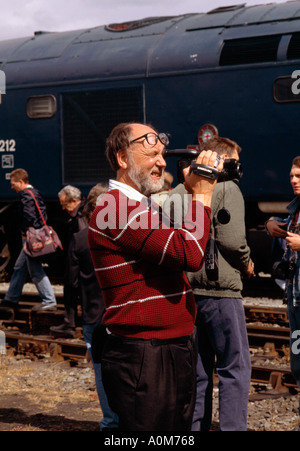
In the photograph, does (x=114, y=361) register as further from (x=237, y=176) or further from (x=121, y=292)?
(x=237, y=176)

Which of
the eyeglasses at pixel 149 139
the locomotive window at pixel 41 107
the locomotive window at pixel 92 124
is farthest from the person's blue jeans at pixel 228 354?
the locomotive window at pixel 41 107

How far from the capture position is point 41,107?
1177 cm

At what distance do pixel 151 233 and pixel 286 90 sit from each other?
23.9 feet

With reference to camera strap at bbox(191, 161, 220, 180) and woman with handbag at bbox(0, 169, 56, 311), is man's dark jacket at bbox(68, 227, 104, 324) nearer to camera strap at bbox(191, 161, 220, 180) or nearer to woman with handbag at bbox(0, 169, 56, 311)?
camera strap at bbox(191, 161, 220, 180)

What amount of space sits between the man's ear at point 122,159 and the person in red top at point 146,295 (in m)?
0.04

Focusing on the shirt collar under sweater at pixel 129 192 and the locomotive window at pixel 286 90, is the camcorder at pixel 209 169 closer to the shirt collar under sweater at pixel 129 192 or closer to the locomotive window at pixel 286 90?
the shirt collar under sweater at pixel 129 192

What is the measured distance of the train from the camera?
9820 mm

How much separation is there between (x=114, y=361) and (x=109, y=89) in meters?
8.58

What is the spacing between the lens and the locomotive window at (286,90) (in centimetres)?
959

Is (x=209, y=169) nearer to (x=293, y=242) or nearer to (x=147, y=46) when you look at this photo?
(x=293, y=242)

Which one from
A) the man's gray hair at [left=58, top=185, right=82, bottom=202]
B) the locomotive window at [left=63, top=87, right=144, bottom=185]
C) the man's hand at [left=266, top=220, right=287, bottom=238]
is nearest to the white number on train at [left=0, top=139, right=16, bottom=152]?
the locomotive window at [left=63, top=87, right=144, bottom=185]

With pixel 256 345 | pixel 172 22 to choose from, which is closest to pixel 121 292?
pixel 256 345

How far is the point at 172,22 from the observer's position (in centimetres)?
1140
